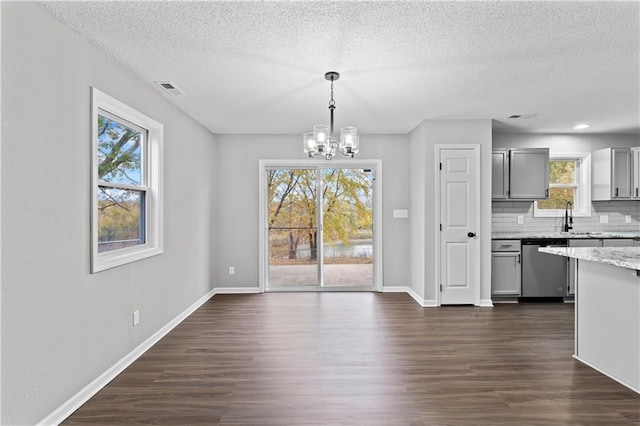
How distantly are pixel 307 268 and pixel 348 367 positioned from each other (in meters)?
2.82

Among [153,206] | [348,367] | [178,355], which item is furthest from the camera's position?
[153,206]

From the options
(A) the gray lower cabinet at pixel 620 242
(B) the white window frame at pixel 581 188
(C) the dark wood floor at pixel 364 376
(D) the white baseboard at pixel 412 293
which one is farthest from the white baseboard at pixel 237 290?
(A) the gray lower cabinet at pixel 620 242

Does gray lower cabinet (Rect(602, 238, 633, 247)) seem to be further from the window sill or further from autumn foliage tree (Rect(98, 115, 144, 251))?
autumn foliage tree (Rect(98, 115, 144, 251))

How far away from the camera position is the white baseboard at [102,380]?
220cm

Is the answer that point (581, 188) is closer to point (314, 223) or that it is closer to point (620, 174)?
point (620, 174)

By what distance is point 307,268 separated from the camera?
5.72m

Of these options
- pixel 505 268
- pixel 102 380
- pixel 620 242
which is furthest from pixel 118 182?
pixel 620 242

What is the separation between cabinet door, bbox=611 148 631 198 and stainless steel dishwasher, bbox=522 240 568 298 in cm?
130

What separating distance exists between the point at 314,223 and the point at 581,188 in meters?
4.17

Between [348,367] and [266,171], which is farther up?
[266,171]

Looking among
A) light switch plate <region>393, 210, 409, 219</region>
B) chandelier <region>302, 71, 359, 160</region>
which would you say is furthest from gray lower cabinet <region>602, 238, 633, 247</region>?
chandelier <region>302, 71, 359, 160</region>

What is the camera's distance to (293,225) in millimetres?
5707

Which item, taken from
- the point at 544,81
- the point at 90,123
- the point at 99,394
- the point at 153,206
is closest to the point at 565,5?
the point at 544,81

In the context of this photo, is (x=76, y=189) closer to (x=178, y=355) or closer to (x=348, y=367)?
(x=178, y=355)
